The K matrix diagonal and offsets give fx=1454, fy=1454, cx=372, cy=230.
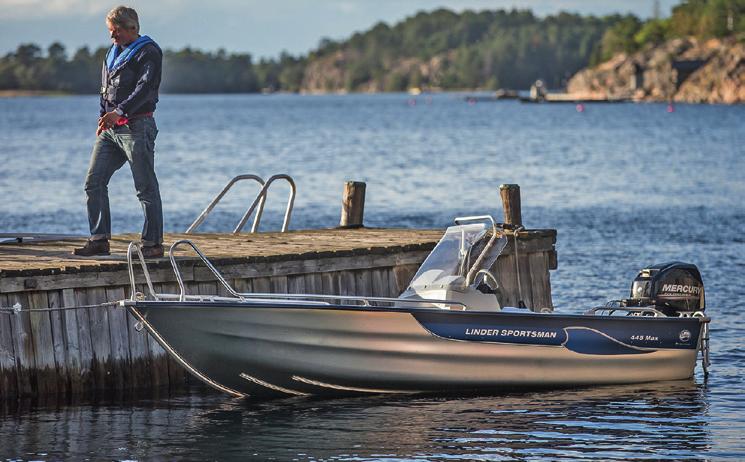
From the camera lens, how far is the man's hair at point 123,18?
13.0 metres

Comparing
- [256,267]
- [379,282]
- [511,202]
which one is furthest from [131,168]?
[511,202]

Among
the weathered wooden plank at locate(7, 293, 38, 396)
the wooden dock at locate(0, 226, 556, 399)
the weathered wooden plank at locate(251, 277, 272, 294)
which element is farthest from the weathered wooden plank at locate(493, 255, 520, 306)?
the weathered wooden plank at locate(7, 293, 38, 396)

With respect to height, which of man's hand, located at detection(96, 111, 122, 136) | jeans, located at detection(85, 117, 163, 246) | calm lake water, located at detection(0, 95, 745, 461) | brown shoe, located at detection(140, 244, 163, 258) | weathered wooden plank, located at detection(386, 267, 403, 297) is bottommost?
calm lake water, located at detection(0, 95, 745, 461)

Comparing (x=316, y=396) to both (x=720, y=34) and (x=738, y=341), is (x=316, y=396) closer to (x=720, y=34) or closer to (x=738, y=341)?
(x=738, y=341)

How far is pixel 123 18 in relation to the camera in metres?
13.0

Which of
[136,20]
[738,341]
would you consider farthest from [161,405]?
[738,341]

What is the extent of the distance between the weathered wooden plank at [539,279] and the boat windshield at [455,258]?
6.54 feet

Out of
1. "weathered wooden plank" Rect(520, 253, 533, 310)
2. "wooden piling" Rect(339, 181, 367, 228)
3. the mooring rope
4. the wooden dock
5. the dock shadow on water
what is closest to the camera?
the dock shadow on water

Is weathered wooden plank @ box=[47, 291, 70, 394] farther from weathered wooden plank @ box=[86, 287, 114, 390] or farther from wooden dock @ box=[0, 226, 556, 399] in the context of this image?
weathered wooden plank @ box=[86, 287, 114, 390]

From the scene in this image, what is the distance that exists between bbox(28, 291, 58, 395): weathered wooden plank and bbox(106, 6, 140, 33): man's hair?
251cm

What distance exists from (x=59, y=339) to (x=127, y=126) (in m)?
2.03

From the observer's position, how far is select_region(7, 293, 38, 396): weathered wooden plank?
1252 cm

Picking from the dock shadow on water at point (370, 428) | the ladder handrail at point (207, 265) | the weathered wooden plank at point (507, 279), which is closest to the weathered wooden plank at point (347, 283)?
the dock shadow on water at point (370, 428)

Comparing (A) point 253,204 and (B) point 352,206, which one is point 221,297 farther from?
(B) point 352,206
